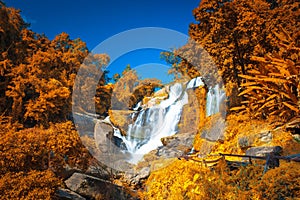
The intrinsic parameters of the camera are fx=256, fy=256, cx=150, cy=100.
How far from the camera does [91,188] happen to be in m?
6.20

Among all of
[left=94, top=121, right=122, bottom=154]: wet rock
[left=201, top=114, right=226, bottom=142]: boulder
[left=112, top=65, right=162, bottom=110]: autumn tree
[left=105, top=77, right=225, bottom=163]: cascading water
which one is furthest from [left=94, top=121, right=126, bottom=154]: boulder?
[left=201, top=114, right=226, bottom=142]: boulder

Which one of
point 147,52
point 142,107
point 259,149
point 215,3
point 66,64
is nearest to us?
point 259,149

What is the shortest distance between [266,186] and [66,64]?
17390mm

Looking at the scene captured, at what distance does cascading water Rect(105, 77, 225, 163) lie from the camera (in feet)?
46.3

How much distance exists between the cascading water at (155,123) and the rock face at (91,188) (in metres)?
6.68

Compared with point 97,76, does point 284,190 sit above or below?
below

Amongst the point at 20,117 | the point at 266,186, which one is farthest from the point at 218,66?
the point at 20,117

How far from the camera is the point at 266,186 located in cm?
227

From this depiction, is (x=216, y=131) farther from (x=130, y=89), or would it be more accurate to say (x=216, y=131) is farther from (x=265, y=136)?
(x=130, y=89)

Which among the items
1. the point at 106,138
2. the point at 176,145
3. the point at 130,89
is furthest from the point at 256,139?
the point at 106,138

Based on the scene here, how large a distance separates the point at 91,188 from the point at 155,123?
30.2ft

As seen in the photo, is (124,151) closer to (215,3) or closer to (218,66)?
(218,66)

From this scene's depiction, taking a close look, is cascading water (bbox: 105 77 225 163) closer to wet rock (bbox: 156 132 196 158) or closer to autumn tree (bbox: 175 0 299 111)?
wet rock (bbox: 156 132 196 158)

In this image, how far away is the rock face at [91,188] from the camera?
6.09 m
